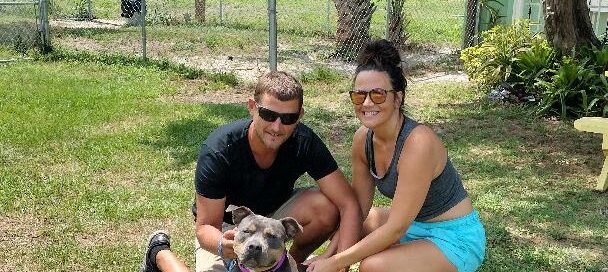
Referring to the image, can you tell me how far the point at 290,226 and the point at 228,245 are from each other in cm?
30

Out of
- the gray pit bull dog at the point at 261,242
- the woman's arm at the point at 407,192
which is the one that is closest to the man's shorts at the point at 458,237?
the woman's arm at the point at 407,192

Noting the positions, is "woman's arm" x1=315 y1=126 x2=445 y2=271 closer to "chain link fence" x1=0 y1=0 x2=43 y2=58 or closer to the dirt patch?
"chain link fence" x1=0 y1=0 x2=43 y2=58

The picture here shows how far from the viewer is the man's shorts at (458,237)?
11.2 feet

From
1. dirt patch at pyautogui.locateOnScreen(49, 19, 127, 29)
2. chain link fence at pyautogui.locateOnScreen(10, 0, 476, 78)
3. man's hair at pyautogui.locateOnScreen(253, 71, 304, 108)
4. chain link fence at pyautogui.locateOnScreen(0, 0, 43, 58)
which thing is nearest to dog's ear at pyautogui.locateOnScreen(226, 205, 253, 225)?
man's hair at pyautogui.locateOnScreen(253, 71, 304, 108)

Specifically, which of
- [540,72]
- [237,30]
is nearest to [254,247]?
[540,72]

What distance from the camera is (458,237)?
343 centimetres

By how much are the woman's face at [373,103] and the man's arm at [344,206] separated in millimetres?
482

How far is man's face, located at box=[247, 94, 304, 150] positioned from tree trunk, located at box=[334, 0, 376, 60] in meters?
8.63

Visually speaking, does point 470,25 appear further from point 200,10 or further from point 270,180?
point 270,180

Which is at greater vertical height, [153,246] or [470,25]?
[470,25]

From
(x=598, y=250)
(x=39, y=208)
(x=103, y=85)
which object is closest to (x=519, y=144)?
(x=598, y=250)

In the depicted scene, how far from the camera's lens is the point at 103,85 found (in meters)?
9.53

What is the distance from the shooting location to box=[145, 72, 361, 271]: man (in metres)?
3.26

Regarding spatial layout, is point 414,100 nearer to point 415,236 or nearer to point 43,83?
point 43,83
